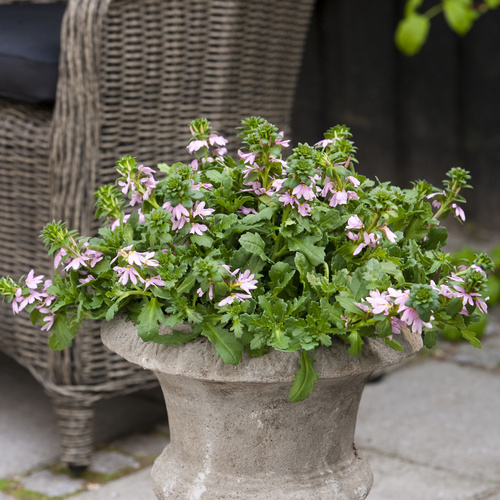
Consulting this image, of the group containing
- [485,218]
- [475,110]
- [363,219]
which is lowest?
[485,218]

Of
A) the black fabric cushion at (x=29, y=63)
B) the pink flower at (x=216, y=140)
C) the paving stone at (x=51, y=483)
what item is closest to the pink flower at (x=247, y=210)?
the pink flower at (x=216, y=140)

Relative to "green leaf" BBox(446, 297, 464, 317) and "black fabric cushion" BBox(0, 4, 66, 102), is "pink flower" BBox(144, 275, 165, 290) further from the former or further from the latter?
"black fabric cushion" BBox(0, 4, 66, 102)

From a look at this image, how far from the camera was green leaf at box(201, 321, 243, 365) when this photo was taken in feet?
3.25

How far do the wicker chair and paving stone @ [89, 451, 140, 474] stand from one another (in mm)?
54

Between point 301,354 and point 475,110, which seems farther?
point 475,110

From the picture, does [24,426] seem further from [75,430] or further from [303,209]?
[303,209]

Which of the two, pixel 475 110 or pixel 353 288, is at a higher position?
pixel 353 288

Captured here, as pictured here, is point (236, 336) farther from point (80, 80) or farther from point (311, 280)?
point (80, 80)

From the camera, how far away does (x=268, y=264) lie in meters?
1.10

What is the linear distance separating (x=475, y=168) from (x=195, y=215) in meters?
2.85

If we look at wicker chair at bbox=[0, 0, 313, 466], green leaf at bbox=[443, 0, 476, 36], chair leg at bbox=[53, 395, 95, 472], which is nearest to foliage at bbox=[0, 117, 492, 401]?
wicker chair at bbox=[0, 0, 313, 466]

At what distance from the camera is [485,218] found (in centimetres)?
373

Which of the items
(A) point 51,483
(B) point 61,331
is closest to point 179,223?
(B) point 61,331

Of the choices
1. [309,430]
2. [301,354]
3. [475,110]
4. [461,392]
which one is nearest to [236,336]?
[301,354]
